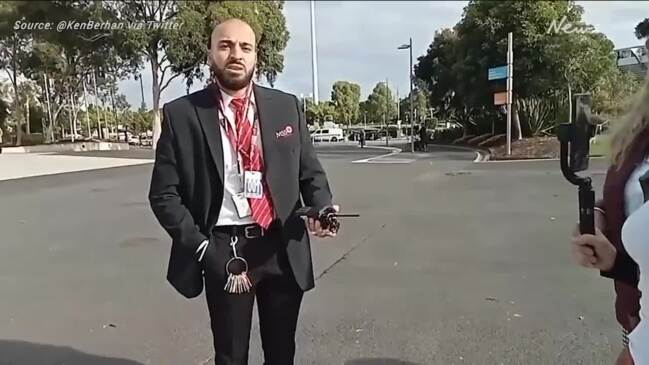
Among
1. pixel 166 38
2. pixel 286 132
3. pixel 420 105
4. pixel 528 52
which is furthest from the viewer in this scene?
pixel 420 105

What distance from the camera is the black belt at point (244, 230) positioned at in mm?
2406

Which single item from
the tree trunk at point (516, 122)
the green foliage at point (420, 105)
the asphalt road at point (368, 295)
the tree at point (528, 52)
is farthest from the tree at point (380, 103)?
the asphalt road at point (368, 295)

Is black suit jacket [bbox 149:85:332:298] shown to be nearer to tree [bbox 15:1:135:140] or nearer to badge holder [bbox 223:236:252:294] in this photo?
badge holder [bbox 223:236:252:294]

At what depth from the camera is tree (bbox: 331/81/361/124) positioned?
87062mm

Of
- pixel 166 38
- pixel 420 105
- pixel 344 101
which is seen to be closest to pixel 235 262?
pixel 166 38

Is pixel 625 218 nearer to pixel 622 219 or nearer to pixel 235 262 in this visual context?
pixel 622 219

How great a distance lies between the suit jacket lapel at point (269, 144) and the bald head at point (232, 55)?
0.34 feet

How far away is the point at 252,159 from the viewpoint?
7.91 ft

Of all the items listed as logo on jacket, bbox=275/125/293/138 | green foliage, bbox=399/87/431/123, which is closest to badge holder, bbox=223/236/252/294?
logo on jacket, bbox=275/125/293/138

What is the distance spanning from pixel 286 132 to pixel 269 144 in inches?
3.6

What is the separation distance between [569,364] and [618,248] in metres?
2.16

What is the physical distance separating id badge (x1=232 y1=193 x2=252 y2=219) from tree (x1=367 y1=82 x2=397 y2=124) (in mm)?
83962

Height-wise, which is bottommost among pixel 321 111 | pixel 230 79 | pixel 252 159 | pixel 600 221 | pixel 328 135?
pixel 328 135

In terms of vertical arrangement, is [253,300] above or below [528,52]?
below
